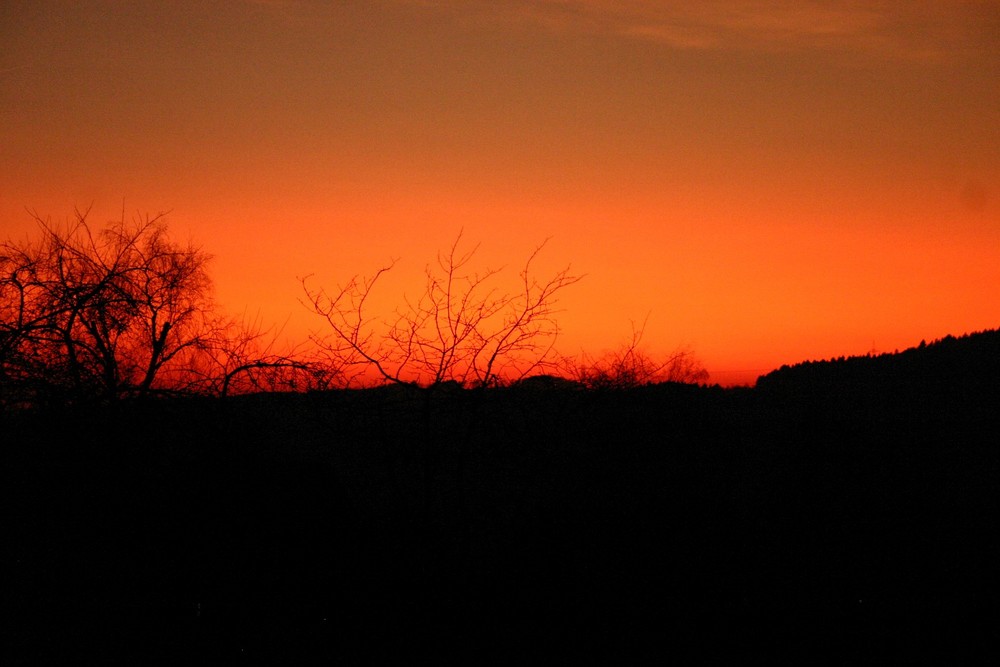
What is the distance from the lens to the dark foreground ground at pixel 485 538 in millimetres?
9922

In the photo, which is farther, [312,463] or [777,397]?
[777,397]

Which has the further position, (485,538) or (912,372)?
(912,372)

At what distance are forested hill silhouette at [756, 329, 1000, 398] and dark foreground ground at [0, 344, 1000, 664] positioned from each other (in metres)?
0.76

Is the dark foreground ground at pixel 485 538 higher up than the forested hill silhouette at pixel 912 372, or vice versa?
the forested hill silhouette at pixel 912 372

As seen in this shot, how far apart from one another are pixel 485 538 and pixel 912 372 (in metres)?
10.2

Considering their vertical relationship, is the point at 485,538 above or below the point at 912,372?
below

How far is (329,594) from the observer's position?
10.9 m

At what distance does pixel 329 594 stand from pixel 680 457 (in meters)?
6.64

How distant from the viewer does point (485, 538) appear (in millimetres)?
12039

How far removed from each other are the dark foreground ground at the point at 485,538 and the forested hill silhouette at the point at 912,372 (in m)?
0.76

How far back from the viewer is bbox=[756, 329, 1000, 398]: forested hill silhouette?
49.2 feet

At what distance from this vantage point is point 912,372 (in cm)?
1611

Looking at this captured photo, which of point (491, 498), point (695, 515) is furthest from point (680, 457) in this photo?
point (491, 498)

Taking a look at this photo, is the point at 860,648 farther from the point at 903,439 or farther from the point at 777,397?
the point at 777,397
